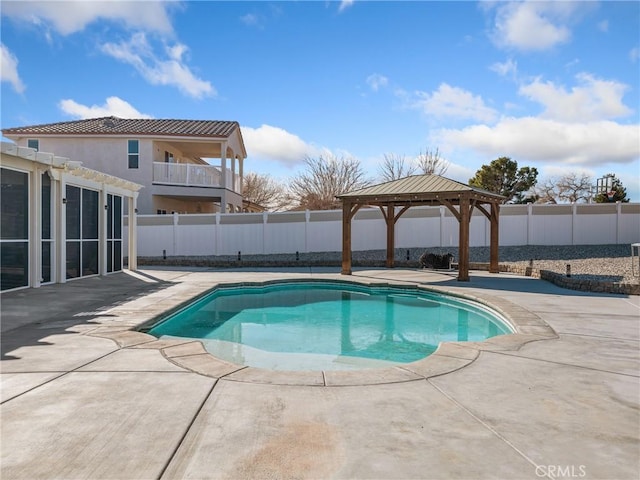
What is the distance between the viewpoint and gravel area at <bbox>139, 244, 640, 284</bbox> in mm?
13062

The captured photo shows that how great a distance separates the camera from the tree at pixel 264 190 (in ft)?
144

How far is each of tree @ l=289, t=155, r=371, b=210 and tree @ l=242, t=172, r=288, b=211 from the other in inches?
297

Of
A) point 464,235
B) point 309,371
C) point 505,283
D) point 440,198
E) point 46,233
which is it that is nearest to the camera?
point 309,371

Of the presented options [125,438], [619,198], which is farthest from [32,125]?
[619,198]

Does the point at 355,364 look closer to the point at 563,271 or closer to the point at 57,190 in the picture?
the point at 57,190

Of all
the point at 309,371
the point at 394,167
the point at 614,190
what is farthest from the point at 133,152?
the point at 614,190

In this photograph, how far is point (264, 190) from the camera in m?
44.8

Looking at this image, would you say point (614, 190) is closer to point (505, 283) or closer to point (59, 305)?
point (505, 283)

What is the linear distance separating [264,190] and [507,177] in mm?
23657

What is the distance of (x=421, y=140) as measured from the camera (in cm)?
3525

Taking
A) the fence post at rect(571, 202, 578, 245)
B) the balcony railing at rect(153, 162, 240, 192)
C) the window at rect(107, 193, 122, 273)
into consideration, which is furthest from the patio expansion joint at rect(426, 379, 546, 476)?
the balcony railing at rect(153, 162, 240, 192)

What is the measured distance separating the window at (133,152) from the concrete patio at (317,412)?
16.8 meters

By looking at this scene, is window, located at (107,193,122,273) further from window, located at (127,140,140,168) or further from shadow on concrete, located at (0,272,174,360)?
window, located at (127,140,140,168)

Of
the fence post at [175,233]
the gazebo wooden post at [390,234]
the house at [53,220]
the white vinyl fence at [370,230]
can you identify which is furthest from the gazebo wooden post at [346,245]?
the fence post at [175,233]
